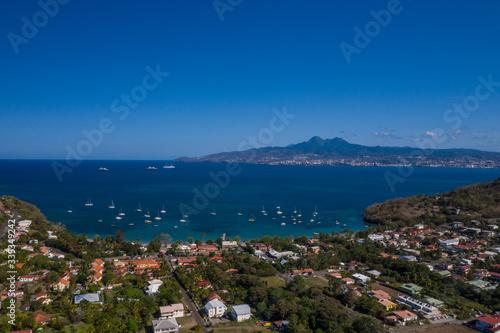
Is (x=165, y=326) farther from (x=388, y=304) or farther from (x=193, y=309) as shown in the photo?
(x=388, y=304)

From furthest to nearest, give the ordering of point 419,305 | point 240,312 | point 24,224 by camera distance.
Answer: point 24,224 < point 419,305 < point 240,312

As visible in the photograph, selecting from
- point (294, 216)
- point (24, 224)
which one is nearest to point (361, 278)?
point (294, 216)

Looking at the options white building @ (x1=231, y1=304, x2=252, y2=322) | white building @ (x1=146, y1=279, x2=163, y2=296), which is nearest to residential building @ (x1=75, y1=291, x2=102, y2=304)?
white building @ (x1=146, y1=279, x2=163, y2=296)

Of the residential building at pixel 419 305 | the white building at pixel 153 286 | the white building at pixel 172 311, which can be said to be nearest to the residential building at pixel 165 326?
the white building at pixel 172 311

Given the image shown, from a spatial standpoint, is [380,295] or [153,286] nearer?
[380,295]

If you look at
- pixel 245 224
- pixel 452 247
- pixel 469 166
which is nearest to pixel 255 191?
pixel 245 224

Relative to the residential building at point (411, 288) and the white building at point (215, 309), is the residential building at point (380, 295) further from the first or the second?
the white building at point (215, 309)
